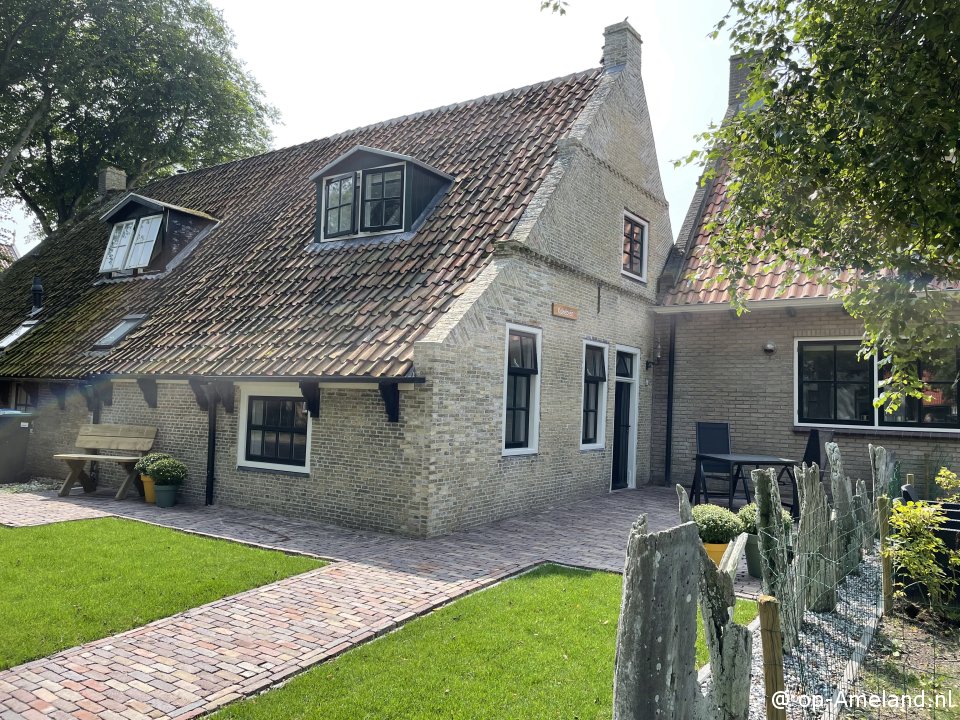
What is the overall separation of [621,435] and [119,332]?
10744 millimetres

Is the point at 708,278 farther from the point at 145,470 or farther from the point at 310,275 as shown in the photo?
the point at 145,470

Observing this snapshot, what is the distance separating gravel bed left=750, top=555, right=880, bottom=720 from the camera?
14.7ft

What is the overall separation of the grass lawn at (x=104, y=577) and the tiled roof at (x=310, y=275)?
2.78 metres

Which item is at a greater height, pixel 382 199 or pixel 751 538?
pixel 382 199

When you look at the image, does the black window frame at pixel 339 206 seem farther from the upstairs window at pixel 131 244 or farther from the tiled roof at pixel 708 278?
the tiled roof at pixel 708 278

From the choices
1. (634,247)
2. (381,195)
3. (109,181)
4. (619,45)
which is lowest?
(634,247)

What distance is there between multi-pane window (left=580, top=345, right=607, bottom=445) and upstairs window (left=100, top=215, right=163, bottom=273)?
10.6m

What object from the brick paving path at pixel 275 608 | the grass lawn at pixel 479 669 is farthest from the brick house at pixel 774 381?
the grass lawn at pixel 479 669

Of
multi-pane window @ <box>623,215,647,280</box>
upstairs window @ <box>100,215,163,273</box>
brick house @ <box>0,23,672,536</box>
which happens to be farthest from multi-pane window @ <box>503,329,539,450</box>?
upstairs window @ <box>100,215,163,273</box>

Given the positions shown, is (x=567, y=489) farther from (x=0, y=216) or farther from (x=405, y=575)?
(x=0, y=216)

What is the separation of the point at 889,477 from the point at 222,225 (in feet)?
48.3

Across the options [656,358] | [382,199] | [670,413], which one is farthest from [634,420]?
[382,199]

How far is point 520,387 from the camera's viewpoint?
37.3 feet

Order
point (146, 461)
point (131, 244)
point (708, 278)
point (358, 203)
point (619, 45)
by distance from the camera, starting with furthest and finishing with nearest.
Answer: point (131, 244) → point (619, 45) → point (358, 203) → point (146, 461) → point (708, 278)
